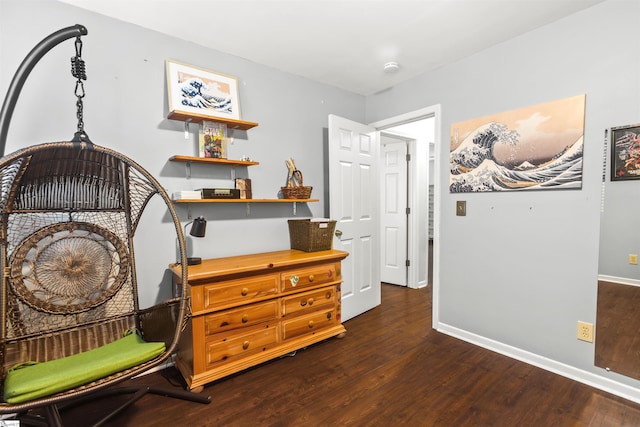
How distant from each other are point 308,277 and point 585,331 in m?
1.96

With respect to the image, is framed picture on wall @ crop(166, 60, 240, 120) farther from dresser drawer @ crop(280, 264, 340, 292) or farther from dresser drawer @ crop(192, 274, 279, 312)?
dresser drawer @ crop(280, 264, 340, 292)

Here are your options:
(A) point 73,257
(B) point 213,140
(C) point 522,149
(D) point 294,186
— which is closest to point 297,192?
(D) point 294,186

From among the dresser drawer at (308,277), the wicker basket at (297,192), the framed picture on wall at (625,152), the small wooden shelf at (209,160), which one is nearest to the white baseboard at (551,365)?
the dresser drawer at (308,277)

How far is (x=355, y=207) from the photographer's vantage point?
10.5ft

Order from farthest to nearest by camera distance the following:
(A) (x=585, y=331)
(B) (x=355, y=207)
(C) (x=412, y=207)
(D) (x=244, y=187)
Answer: (C) (x=412, y=207), (B) (x=355, y=207), (D) (x=244, y=187), (A) (x=585, y=331)

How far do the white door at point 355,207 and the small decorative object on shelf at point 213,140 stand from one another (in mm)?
1011

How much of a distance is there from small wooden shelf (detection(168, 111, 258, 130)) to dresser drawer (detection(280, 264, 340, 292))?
1250 millimetres

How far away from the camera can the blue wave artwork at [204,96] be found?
229 cm

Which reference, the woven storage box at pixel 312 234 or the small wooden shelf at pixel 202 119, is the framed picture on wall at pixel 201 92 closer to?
the small wooden shelf at pixel 202 119

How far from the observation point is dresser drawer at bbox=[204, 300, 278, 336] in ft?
6.53

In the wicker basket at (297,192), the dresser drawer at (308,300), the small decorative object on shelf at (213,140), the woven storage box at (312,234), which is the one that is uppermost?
the small decorative object on shelf at (213,140)

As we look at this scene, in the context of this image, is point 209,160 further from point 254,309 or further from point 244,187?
point 254,309

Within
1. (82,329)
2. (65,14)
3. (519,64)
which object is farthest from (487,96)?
(82,329)

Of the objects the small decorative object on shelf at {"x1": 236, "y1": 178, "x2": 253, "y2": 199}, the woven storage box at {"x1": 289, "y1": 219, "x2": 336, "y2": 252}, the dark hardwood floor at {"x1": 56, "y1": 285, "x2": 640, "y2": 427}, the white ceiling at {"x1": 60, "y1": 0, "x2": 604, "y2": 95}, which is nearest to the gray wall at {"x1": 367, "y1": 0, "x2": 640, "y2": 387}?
the white ceiling at {"x1": 60, "y1": 0, "x2": 604, "y2": 95}
